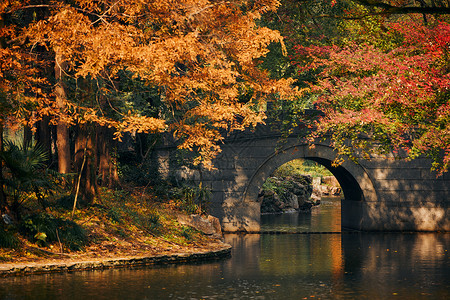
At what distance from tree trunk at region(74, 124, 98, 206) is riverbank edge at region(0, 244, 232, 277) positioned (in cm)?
329

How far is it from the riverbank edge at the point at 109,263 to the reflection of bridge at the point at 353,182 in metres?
7.64

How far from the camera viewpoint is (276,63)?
81.5 ft

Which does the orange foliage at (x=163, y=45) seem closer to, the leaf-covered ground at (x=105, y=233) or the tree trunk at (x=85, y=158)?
the tree trunk at (x=85, y=158)

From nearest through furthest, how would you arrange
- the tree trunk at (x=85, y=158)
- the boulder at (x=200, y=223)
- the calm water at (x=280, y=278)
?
the calm water at (x=280, y=278), the tree trunk at (x=85, y=158), the boulder at (x=200, y=223)

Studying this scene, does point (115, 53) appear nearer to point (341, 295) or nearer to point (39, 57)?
point (39, 57)

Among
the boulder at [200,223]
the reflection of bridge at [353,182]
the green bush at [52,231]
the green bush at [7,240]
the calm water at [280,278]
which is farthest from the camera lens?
the reflection of bridge at [353,182]

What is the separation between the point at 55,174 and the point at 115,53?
144 inches

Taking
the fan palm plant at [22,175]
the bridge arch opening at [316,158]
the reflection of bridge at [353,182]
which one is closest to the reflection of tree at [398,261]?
the reflection of bridge at [353,182]

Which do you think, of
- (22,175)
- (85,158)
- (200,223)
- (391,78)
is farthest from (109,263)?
(391,78)

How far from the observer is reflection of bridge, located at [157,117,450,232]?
2683cm

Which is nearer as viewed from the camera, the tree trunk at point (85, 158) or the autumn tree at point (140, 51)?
the autumn tree at point (140, 51)

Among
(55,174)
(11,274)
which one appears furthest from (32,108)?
(11,274)

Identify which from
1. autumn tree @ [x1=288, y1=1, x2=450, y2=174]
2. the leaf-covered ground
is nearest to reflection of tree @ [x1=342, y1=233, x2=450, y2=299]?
autumn tree @ [x1=288, y1=1, x2=450, y2=174]

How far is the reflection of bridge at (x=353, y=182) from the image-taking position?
26.8 m
